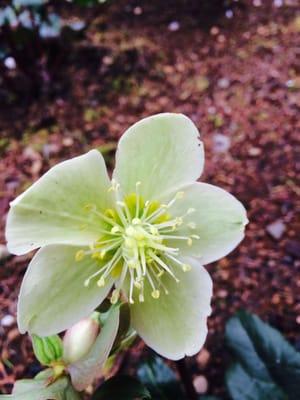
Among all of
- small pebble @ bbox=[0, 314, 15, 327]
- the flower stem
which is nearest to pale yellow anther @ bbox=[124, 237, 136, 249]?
the flower stem

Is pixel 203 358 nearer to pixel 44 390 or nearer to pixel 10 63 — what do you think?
pixel 44 390

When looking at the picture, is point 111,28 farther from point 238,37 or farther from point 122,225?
point 122,225

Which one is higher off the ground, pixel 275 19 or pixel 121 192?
pixel 121 192

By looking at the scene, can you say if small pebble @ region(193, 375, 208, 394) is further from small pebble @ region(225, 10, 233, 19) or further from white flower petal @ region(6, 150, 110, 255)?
small pebble @ region(225, 10, 233, 19)

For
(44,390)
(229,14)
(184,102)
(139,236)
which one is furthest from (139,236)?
(229,14)

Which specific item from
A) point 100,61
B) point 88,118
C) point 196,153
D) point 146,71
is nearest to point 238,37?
point 146,71
